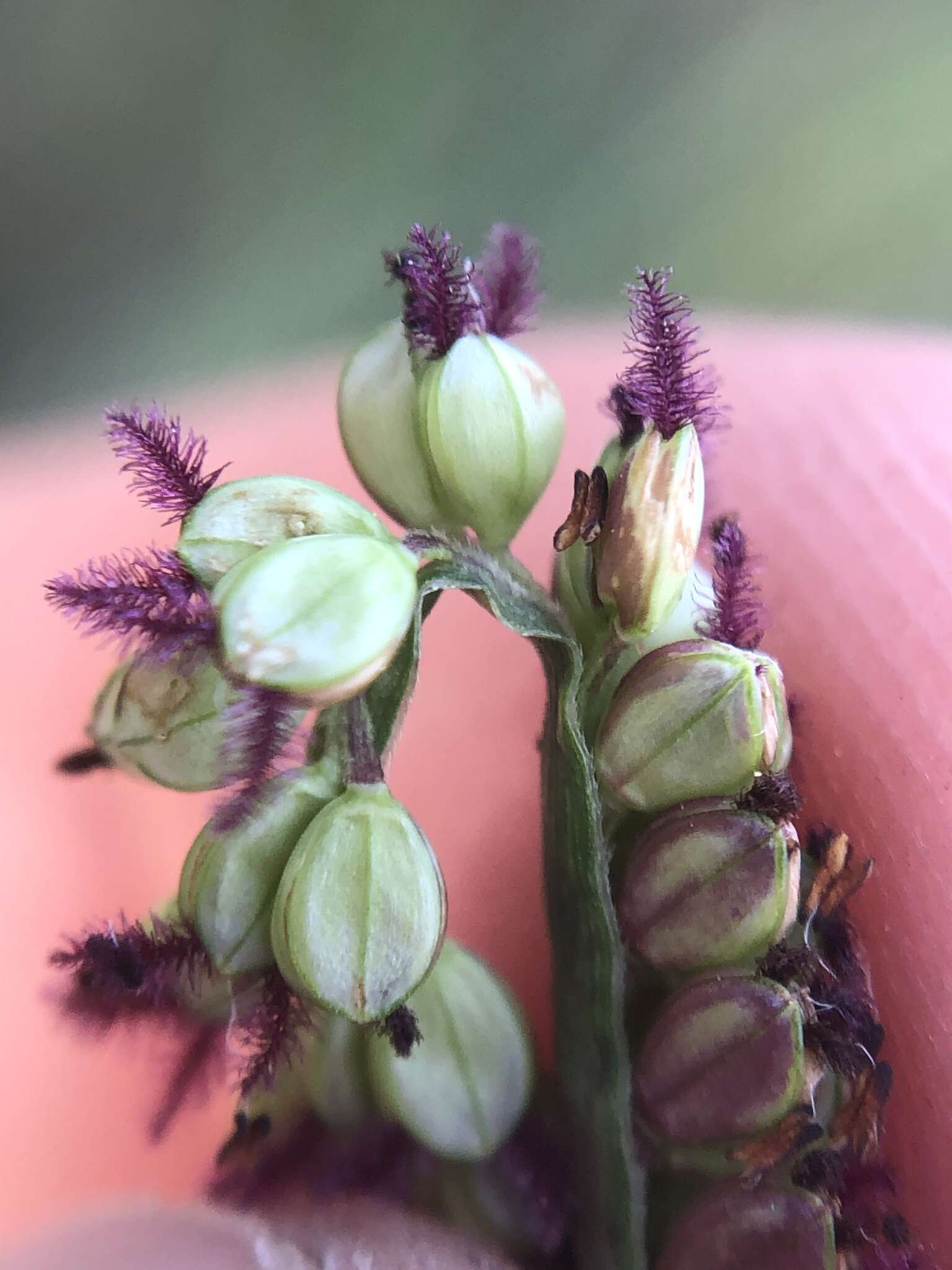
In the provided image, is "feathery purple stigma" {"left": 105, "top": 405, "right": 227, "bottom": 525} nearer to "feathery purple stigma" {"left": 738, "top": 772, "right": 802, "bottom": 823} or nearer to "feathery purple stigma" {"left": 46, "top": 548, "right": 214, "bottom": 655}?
"feathery purple stigma" {"left": 46, "top": 548, "right": 214, "bottom": 655}

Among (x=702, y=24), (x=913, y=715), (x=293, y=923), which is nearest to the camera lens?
(x=293, y=923)

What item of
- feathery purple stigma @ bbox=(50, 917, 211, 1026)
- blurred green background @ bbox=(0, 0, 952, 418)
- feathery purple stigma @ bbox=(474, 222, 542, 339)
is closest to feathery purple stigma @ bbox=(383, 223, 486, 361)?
feathery purple stigma @ bbox=(474, 222, 542, 339)

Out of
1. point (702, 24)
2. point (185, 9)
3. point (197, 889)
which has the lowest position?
point (197, 889)

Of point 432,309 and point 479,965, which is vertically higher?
point 432,309

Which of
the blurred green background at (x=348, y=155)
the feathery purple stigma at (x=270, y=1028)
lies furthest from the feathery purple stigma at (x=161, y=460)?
the blurred green background at (x=348, y=155)

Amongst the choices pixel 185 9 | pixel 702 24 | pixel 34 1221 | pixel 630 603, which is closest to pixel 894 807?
pixel 630 603

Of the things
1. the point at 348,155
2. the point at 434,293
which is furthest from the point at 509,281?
the point at 348,155

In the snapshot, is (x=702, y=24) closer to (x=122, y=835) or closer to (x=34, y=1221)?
(x=122, y=835)
